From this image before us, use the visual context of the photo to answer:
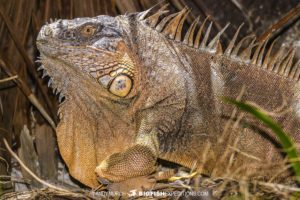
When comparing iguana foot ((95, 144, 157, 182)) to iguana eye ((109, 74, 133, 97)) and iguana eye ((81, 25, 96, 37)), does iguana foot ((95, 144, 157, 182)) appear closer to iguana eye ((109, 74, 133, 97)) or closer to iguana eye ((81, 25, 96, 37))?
iguana eye ((109, 74, 133, 97))

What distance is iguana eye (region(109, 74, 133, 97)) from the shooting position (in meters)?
4.09

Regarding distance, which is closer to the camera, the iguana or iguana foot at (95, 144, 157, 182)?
iguana foot at (95, 144, 157, 182)

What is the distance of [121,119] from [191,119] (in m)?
0.40

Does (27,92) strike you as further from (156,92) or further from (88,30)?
(156,92)

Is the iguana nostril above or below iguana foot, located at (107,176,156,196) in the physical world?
above

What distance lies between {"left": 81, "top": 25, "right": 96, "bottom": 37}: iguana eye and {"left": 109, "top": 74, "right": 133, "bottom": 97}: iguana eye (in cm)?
29

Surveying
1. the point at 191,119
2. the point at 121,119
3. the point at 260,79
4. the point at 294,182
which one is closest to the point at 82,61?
the point at 121,119

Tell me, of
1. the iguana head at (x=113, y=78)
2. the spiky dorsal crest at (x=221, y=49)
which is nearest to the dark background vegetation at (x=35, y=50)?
the spiky dorsal crest at (x=221, y=49)

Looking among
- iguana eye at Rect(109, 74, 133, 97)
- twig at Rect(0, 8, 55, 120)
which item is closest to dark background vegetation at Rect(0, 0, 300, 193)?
twig at Rect(0, 8, 55, 120)

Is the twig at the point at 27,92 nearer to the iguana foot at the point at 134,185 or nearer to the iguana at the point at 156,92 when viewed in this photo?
the iguana at the point at 156,92

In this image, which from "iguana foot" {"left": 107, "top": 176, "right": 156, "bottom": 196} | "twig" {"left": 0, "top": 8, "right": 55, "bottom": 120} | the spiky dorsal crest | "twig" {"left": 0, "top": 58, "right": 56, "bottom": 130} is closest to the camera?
"iguana foot" {"left": 107, "top": 176, "right": 156, "bottom": 196}

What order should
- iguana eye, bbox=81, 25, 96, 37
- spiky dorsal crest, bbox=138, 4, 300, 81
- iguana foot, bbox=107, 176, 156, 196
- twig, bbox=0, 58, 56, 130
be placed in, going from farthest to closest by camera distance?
twig, bbox=0, 58, 56, 130, spiky dorsal crest, bbox=138, 4, 300, 81, iguana eye, bbox=81, 25, 96, 37, iguana foot, bbox=107, 176, 156, 196

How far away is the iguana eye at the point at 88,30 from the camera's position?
13.4ft

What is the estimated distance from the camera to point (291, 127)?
13.7 feet
